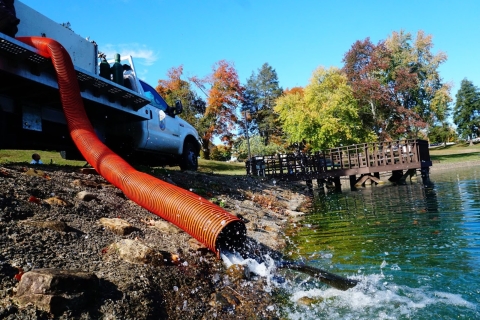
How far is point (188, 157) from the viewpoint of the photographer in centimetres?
1200

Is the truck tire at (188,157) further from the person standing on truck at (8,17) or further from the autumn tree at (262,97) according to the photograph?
the autumn tree at (262,97)

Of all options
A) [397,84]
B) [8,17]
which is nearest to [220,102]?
[397,84]

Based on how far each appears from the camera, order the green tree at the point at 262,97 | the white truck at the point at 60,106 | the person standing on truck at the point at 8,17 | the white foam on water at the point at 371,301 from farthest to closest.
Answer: the green tree at the point at 262,97 < the white truck at the point at 60,106 < the person standing on truck at the point at 8,17 < the white foam on water at the point at 371,301

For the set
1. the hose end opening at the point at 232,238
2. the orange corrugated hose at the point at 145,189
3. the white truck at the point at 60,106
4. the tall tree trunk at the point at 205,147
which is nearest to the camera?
the orange corrugated hose at the point at 145,189

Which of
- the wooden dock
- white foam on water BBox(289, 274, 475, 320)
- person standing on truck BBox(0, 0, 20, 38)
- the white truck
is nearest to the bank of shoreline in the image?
white foam on water BBox(289, 274, 475, 320)

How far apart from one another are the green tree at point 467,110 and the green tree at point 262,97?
117ft

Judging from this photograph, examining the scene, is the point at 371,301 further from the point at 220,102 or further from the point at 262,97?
the point at 262,97

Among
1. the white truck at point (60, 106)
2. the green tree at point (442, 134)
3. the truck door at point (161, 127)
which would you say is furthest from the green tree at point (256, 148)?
the green tree at point (442, 134)

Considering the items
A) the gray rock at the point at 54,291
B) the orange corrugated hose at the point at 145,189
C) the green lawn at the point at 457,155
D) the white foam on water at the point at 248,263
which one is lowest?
the green lawn at the point at 457,155

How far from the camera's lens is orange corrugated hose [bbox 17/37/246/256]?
15.0 feet

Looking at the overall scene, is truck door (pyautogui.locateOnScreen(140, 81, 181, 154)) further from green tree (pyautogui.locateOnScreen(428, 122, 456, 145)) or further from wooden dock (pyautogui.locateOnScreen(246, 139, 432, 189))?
green tree (pyautogui.locateOnScreen(428, 122, 456, 145))

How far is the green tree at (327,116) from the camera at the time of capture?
1431 inches

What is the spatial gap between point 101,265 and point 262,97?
209 feet

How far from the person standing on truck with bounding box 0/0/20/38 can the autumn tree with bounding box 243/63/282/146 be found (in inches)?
2069
